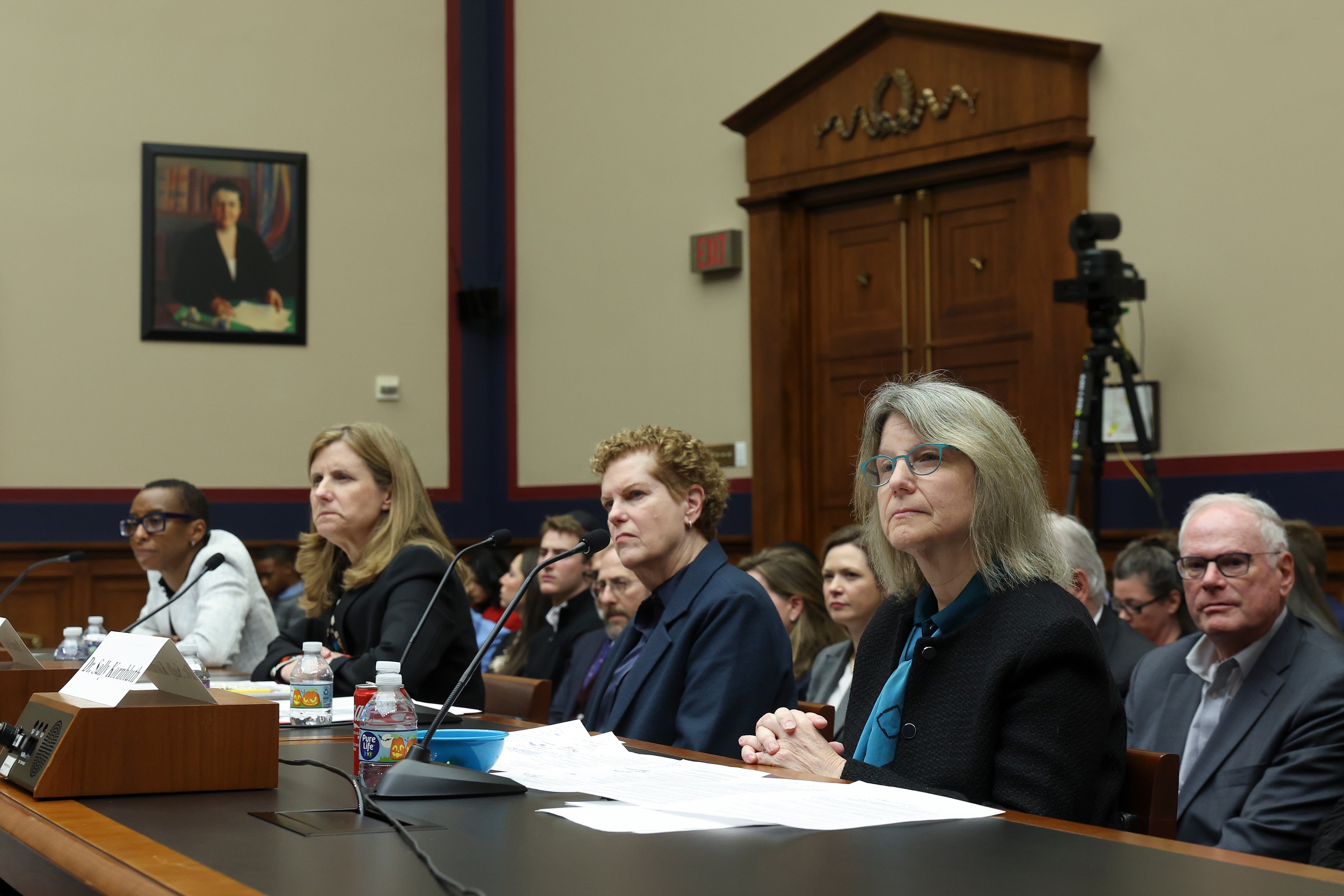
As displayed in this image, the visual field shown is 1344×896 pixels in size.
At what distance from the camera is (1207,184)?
5.37 m

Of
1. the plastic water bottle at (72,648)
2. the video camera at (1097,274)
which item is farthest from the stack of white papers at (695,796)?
the video camera at (1097,274)

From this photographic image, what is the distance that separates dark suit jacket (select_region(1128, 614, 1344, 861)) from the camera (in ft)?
8.28

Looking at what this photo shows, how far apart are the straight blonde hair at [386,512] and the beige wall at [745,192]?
3.12 m

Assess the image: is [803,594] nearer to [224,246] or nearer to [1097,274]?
[1097,274]

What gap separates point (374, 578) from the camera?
11.1ft

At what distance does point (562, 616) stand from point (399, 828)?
349 cm

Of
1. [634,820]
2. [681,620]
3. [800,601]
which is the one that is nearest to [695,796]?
[634,820]

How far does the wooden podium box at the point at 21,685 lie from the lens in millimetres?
2324

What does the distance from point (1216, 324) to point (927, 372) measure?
1396 mm

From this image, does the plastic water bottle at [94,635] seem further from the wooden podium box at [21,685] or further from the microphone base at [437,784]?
the microphone base at [437,784]

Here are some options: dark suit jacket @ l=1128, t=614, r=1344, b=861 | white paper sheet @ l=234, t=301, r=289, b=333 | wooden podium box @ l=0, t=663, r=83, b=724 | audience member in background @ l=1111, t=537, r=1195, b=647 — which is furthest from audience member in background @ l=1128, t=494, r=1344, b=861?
white paper sheet @ l=234, t=301, r=289, b=333

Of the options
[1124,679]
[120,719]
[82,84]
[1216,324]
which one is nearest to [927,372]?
[1216,324]

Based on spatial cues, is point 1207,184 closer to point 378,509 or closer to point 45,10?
point 378,509

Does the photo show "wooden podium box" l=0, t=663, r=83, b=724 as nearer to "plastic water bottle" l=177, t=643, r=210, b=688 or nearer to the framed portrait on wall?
"plastic water bottle" l=177, t=643, r=210, b=688
